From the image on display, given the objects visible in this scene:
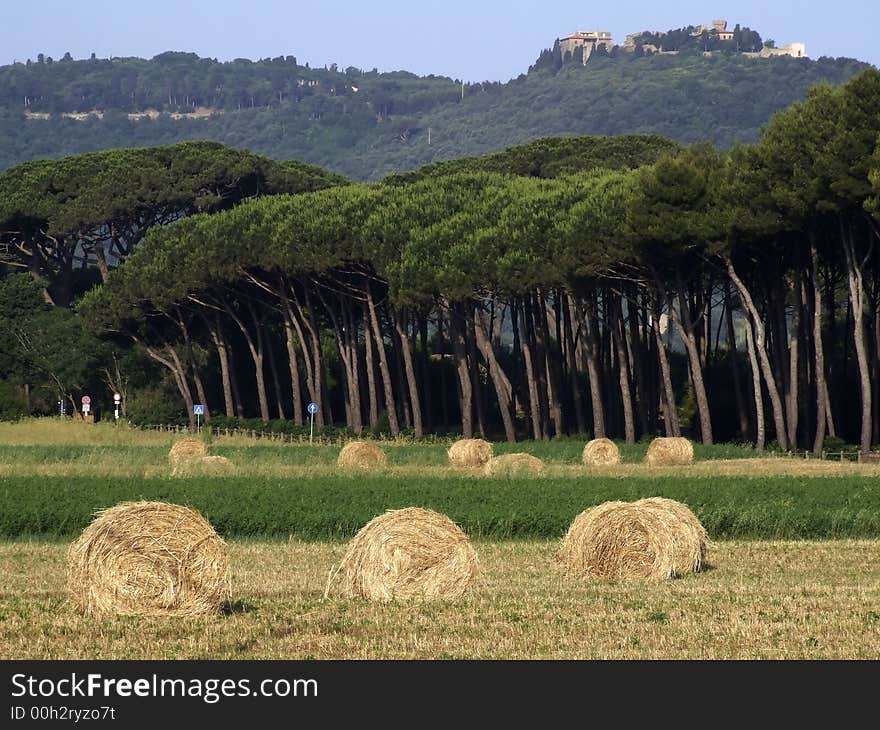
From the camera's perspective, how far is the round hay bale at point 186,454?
50947 millimetres

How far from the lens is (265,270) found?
80000 mm

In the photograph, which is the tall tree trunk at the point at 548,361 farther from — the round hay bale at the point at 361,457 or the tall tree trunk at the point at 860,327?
the round hay bale at the point at 361,457

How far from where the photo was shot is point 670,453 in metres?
51.1

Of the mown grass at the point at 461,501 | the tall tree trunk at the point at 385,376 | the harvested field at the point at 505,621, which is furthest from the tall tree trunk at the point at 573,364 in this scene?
the harvested field at the point at 505,621

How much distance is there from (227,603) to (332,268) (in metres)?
54.4

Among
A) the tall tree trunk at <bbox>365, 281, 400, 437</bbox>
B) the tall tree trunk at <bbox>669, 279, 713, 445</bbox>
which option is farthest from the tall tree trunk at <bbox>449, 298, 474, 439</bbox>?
the tall tree trunk at <bbox>669, 279, 713, 445</bbox>

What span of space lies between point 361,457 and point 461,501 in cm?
1570

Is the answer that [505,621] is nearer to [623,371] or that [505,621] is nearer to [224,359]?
[623,371]

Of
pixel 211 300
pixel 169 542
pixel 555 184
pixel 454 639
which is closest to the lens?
pixel 454 639

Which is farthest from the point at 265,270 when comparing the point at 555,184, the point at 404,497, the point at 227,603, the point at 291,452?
the point at 227,603

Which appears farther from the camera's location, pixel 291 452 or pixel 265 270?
pixel 265 270

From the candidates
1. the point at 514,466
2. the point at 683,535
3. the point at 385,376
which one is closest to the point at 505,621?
the point at 683,535

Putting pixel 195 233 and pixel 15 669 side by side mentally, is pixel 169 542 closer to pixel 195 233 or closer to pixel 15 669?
pixel 15 669

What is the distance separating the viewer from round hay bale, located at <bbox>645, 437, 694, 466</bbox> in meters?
51.0
